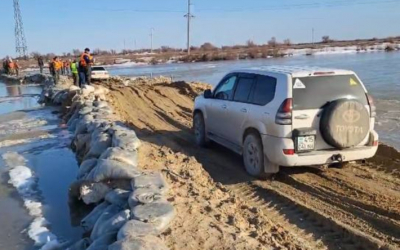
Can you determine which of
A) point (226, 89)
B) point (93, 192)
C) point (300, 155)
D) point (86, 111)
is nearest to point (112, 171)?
point (93, 192)

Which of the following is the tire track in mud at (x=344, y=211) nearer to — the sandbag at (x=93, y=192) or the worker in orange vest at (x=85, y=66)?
the sandbag at (x=93, y=192)

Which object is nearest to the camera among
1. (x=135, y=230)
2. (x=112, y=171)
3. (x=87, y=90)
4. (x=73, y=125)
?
(x=135, y=230)

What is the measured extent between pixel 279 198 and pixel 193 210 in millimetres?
1629

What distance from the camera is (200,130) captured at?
9.96m

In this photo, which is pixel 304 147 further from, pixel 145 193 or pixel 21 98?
pixel 21 98

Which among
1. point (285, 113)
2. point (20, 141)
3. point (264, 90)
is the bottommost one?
point (20, 141)

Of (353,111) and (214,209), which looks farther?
(353,111)

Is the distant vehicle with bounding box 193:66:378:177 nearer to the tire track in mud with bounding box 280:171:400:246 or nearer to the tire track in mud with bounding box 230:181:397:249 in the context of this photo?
the tire track in mud with bounding box 280:171:400:246

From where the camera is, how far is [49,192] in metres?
8.16

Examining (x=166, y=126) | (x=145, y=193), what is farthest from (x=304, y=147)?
(x=166, y=126)

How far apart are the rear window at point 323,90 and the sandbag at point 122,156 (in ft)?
8.72

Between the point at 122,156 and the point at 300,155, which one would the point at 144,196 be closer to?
the point at 122,156

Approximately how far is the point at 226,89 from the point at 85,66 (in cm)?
1470

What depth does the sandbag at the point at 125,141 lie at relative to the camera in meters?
8.10
